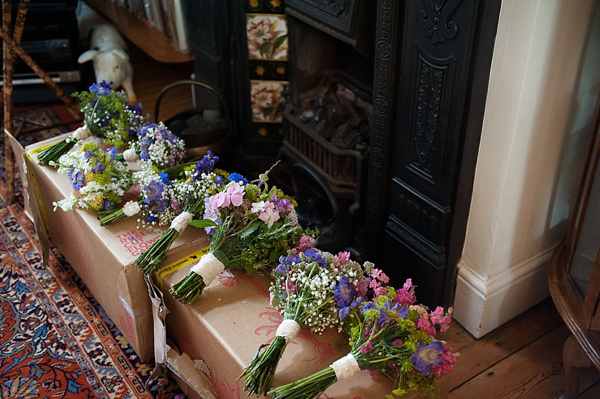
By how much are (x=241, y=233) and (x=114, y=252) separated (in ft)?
1.25

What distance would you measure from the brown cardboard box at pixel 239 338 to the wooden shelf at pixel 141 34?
7.41 ft

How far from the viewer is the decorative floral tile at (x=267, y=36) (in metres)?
2.60

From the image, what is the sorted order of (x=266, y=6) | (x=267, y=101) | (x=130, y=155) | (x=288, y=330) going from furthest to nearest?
(x=267, y=101), (x=266, y=6), (x=130, y=155), (x=288, y=330)

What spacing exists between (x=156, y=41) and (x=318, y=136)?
1.75 meters

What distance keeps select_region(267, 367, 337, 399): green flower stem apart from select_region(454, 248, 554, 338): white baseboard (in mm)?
827

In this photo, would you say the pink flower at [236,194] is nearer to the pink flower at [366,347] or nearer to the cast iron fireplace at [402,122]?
the pink flower at [366,347]

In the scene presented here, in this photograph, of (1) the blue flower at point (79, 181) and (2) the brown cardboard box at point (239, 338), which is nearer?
(2) the brown cardboard box at point (239, 338)

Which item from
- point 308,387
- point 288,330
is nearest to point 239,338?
point 288,330

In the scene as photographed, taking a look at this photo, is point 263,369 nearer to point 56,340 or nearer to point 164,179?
point 164,179

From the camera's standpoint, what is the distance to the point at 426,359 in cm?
119

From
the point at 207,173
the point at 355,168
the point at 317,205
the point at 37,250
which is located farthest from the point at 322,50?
the point at 37,250

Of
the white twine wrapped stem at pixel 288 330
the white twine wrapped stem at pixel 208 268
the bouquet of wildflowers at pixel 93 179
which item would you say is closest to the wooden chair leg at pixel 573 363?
the white twine wrapped stem at pixel 288 330

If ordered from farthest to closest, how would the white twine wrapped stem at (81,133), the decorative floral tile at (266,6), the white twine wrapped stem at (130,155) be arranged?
the decorative floral tile at (266,6)
the white twine wrapped stem at (81,133)
the white twine wrapped stem at (130,155)

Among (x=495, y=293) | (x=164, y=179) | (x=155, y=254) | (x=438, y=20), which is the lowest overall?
(x=495, y=293)
